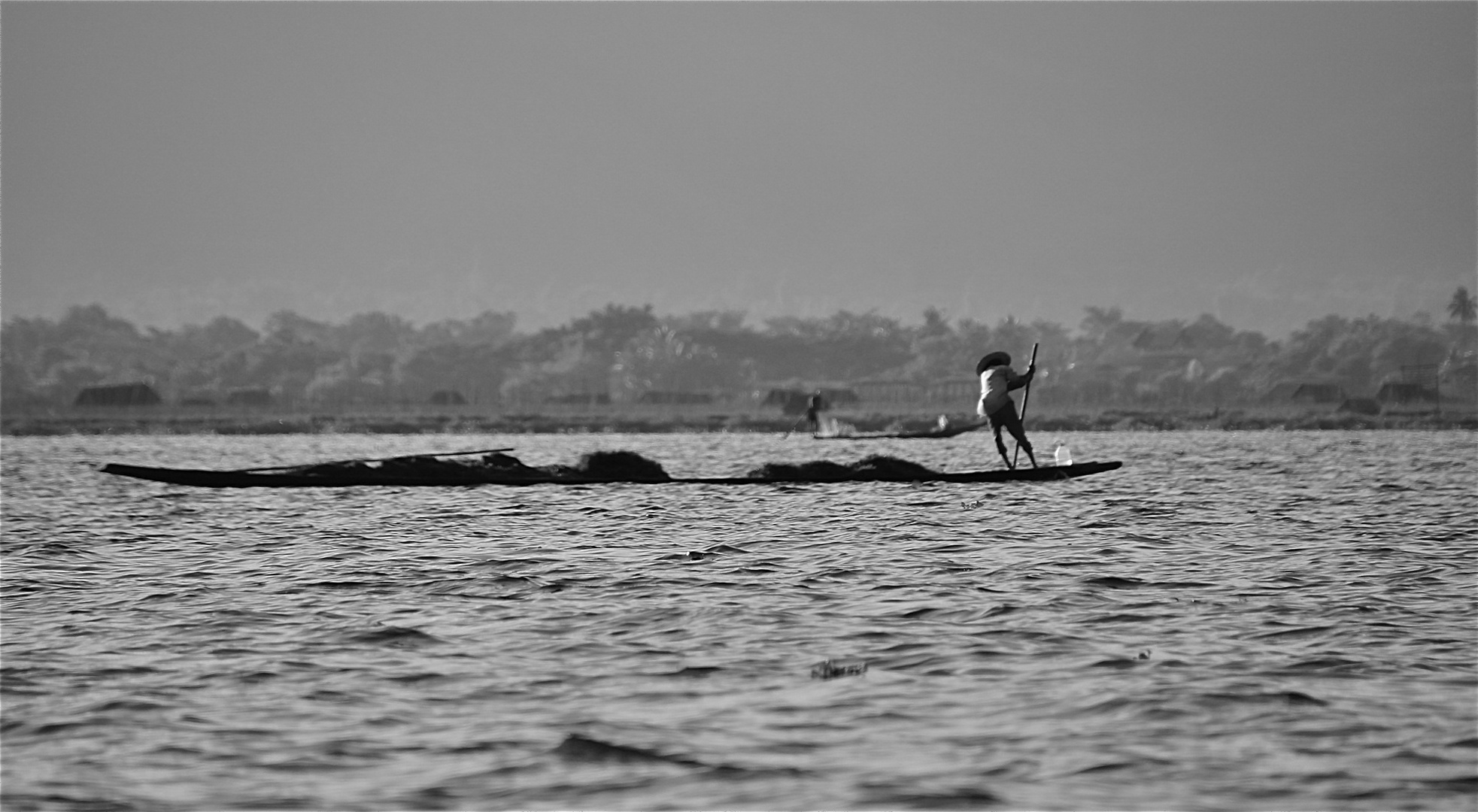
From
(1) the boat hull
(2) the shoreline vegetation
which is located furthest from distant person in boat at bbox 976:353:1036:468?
(2) the shoreline vegetation

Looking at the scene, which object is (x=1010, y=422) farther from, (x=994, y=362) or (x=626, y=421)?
(x=626, y=421)

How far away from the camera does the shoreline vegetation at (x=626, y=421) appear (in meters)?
132

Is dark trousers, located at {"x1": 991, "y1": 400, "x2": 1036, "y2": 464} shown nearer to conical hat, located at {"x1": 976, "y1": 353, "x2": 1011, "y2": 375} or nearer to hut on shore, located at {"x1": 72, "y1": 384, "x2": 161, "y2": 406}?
conical hat, located at {"x1": 976, "y1": 353, "x2": 1011, "y2": 375}

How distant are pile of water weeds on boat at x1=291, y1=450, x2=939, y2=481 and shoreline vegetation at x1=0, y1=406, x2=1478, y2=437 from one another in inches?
3360

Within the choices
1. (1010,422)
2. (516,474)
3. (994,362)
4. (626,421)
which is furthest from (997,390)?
(626,421)

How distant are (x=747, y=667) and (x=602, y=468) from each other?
18.2m

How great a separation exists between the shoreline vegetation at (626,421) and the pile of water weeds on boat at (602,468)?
280 ft

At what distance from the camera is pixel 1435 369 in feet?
581

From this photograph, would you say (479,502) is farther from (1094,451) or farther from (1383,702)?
(1094,451)

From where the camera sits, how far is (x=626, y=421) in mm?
149000

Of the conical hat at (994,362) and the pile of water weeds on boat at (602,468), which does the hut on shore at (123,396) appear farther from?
the conical hat at (994,362)

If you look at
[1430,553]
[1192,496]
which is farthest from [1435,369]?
[1430,553]

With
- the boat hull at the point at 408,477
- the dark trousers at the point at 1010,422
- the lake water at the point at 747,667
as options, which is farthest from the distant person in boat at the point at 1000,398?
the lake water at the point at 747,667

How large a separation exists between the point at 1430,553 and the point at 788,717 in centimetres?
1142
